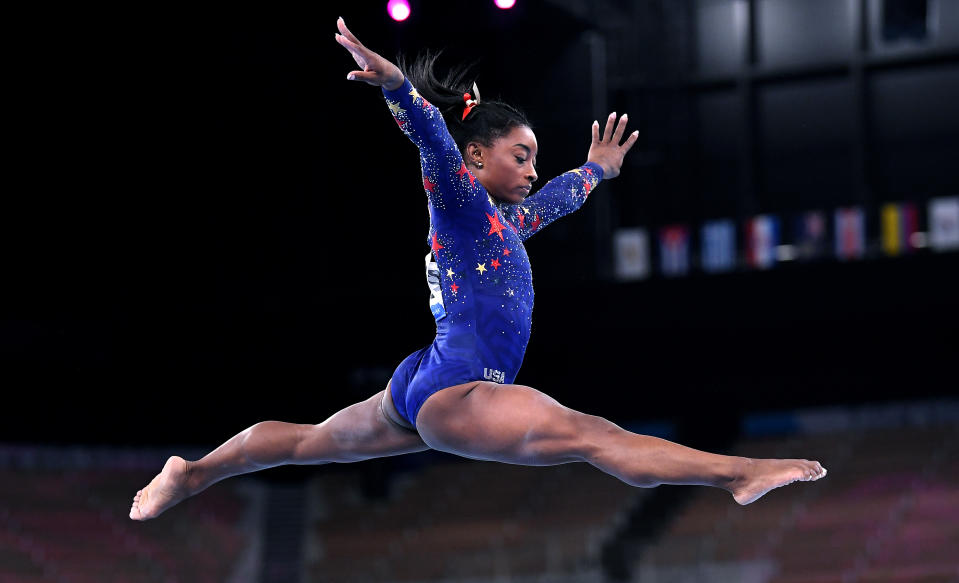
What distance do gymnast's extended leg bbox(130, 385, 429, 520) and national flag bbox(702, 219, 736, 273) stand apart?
6.61 metres

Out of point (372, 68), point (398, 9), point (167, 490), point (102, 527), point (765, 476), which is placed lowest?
point (102, 527)

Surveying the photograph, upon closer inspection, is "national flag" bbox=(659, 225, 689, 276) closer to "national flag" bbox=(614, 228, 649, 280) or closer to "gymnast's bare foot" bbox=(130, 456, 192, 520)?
"national flag" bbox=(614, 228, 649, 280)

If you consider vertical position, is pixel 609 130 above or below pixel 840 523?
above

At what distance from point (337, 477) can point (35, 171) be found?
527 centimetres

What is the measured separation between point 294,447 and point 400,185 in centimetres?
573

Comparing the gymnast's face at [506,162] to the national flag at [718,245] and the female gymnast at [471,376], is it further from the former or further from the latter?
the national flag at [718,245]

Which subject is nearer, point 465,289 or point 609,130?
point 465,289

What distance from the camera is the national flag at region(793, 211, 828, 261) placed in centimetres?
940

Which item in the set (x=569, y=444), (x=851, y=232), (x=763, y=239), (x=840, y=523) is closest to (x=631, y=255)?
(x=763, y=239)

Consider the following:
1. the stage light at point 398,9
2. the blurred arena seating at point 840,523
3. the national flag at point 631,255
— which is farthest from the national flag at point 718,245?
the stage light at point 398,9

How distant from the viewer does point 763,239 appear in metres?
9.48

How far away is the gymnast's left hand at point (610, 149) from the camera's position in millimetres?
4094

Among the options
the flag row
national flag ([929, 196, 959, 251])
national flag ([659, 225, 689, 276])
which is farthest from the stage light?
national flag ([929, 196, 959, 251])

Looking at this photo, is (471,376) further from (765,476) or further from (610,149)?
(610,149)
